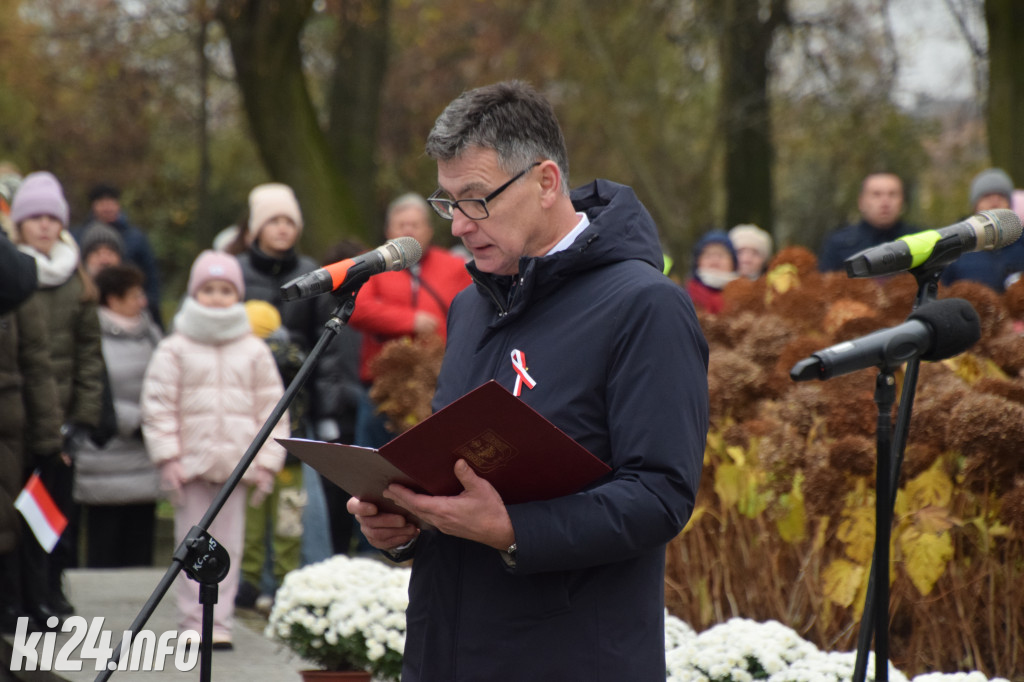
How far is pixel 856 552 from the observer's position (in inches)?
185

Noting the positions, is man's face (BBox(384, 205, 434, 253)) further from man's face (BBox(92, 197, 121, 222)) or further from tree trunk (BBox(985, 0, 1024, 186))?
tree trunk (BBox(985, 0, 1024, 186))

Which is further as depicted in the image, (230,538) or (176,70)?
(176,70)

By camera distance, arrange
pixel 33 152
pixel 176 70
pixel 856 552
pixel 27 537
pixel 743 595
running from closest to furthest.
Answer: pixel 856 552, pixel 743 595, pixel 27 537, pixel 176 70, pixel 33 152

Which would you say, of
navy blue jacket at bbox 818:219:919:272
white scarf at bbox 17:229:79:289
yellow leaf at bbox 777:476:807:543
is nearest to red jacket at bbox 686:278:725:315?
navy blue jacket at bbox 818:219:919:272

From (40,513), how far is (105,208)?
7.19 meters

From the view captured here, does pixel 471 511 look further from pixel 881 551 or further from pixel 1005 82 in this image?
pixel 1005 82

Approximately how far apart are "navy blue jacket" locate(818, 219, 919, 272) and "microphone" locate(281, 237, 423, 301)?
5302 millimetres

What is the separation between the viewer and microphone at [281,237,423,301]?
10.2 feet

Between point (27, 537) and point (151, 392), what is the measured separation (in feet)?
2.88

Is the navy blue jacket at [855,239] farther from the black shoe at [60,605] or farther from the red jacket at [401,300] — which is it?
the black shoe at [60,605]

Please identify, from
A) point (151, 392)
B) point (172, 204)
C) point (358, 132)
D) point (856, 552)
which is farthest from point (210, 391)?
point (172, 204)

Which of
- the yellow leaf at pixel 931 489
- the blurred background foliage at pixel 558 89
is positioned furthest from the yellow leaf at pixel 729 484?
the blurred background foliage at pixel 558 89

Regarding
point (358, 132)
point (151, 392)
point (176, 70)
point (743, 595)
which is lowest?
point (743, 595)

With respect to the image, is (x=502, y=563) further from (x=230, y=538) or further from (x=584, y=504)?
(x=230, y=538)
